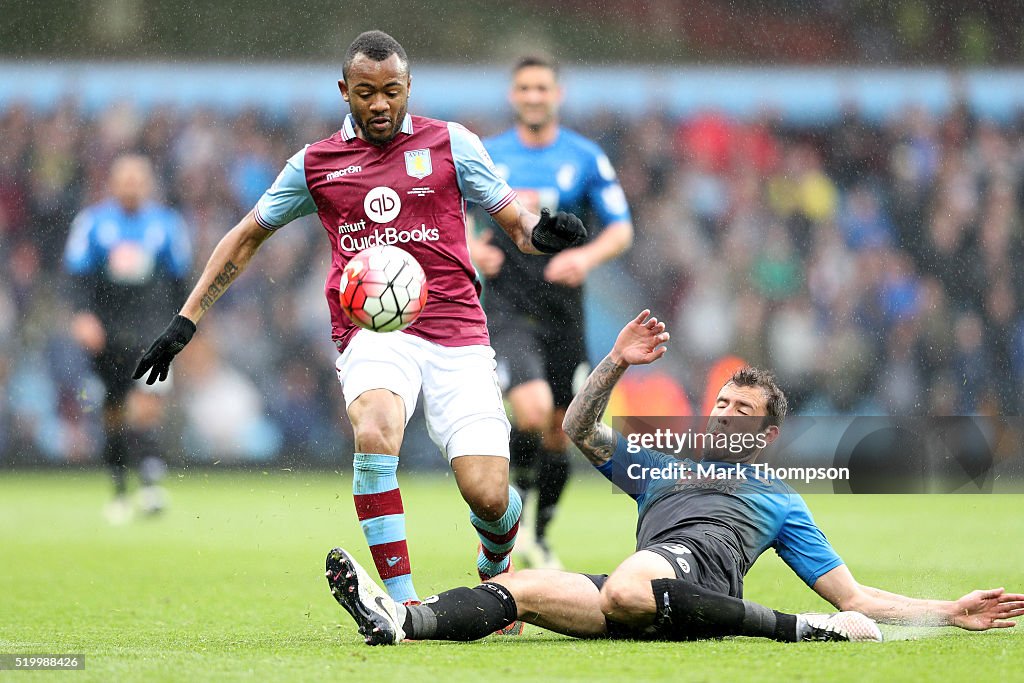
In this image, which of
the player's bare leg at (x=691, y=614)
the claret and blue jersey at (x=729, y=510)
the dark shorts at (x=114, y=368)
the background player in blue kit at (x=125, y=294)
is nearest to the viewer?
the player's bare leg at (x=691, y=614)

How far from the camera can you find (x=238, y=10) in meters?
11.4

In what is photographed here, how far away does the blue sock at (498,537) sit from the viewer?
516cm

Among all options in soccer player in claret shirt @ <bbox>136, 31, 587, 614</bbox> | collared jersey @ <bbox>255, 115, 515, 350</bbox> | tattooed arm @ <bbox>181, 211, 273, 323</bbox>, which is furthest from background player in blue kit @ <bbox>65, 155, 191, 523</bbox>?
collared jersey @ <bbox>255, 115, 515, 350</bbox>

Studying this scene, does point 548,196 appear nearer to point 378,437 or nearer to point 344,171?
point 344,171

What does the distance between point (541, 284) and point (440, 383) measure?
8.08 ft

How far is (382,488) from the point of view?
187 inches

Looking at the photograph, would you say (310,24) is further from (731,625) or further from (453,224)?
(731,625)

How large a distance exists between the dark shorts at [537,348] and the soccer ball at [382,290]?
259cm

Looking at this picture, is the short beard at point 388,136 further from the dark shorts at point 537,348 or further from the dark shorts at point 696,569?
the dark shorts at point 537,348

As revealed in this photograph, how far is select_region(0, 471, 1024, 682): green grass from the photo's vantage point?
12.8ft

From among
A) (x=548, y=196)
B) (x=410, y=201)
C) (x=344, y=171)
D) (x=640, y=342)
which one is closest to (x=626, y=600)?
(x=640, y=342)

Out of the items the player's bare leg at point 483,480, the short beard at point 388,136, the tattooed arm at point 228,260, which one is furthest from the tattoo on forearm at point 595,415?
the tattooed arm at point 228,260

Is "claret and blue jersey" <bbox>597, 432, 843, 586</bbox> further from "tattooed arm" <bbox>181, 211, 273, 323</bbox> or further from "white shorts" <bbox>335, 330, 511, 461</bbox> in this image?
"tattooed arm" <bbox>181, 211, 273, 323</bbox>

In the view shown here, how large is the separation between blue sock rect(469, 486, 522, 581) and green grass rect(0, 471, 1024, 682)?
1.62 ft
